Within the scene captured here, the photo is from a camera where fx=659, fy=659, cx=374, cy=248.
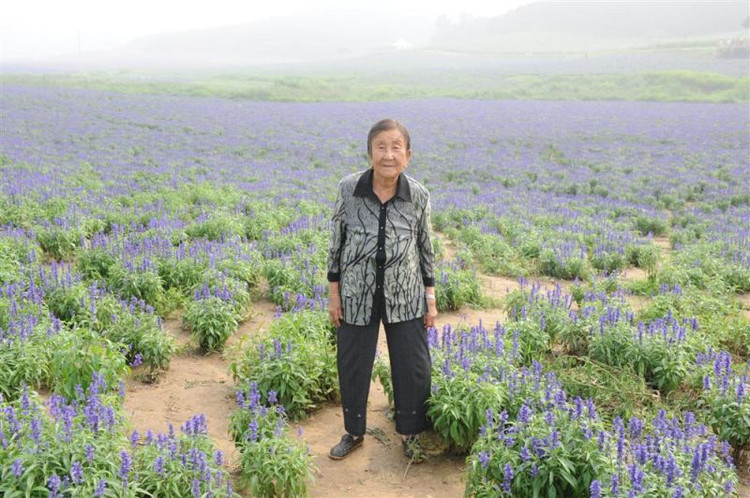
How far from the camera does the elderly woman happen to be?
13.9 ft

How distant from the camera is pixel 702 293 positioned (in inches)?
323

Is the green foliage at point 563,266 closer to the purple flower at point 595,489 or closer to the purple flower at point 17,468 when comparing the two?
the purple flower at point 595,489

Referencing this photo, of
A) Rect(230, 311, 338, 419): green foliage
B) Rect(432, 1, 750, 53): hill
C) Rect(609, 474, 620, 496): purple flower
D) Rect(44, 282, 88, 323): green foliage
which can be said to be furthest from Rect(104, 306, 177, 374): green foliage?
Rect(432, 1, 750, 53): hill

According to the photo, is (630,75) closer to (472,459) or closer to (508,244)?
(508,244)

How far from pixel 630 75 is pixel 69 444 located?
54.7 metres

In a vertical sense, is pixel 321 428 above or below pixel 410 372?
below

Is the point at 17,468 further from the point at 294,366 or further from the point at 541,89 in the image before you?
the point at 541,89

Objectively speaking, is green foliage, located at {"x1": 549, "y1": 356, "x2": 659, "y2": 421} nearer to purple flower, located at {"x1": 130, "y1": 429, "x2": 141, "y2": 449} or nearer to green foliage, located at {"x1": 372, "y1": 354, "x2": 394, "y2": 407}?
green foliage, located at {"x1": 372, "y1": 354, "x2": 394, "y2": 407}

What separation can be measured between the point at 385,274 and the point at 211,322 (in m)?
2.59

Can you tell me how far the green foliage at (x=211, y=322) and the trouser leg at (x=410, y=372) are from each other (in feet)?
7.71

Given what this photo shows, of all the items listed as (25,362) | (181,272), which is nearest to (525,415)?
(25,362)

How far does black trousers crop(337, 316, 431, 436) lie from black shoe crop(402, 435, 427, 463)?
83mm

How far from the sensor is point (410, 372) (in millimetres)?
4449

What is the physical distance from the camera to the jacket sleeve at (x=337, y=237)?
4312 mm
